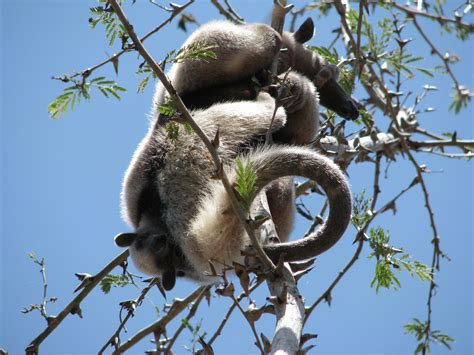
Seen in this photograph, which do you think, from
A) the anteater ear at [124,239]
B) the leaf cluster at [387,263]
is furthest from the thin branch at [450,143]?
the anteater ear at [124,239]

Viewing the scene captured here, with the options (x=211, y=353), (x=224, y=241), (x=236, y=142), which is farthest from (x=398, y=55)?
(x=211, y=353)

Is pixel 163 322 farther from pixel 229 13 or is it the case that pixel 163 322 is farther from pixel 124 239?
pixel 229 13

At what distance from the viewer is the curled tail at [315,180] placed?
316 cm

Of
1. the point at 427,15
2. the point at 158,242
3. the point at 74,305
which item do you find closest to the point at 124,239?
the point at 158,242

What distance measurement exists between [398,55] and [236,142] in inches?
60.0

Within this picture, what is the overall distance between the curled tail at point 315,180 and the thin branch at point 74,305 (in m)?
1.24

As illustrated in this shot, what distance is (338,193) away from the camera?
3281mm

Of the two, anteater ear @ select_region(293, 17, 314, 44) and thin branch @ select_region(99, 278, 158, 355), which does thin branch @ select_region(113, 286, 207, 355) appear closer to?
thin branch @ select_region(99, 278, 158, 355)

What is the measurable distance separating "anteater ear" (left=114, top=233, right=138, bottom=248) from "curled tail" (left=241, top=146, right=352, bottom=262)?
1073 millimetres

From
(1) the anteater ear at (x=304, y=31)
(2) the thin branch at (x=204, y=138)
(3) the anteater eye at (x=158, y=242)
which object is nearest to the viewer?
(2) the thin branch at (x=204, y=138)

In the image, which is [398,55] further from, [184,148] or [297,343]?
[297,343]

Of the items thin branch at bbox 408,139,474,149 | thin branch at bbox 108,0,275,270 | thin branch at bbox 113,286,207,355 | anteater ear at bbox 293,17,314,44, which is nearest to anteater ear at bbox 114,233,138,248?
thin branch at bbox 113,286,207,355

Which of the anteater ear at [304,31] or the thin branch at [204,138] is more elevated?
the anteater ear at [304,31]

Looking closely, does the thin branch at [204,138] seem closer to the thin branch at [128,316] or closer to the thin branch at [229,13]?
the thin branch at [128,316]
